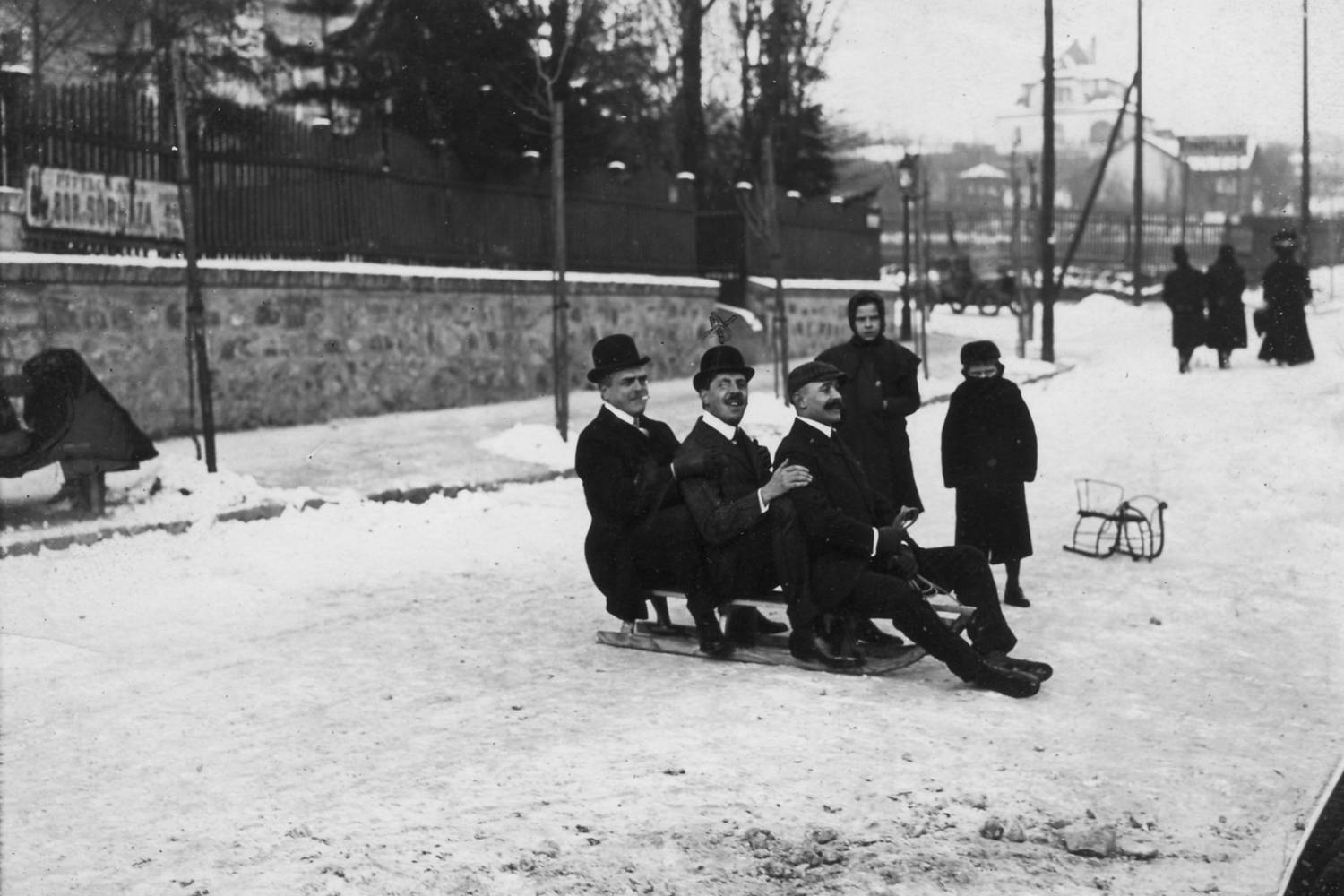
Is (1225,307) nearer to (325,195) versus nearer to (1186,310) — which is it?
(1186,310)

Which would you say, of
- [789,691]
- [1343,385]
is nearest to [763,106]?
[1343,385]

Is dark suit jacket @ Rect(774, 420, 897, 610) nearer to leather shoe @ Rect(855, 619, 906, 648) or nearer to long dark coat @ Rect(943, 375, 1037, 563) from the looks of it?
leather shoe @ Rect(855, 619, 906, 648)

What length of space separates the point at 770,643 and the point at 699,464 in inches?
36.8

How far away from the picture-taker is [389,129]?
1669cm

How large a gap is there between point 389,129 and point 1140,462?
8943 mm

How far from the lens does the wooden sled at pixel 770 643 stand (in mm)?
6508

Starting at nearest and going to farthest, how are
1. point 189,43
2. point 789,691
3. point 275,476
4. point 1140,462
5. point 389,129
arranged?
1. point 789,691
2. point 275,476
3. point 1140,462
4. point 389,129
5. point 189,43

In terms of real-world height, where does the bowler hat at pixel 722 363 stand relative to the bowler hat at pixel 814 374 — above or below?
above

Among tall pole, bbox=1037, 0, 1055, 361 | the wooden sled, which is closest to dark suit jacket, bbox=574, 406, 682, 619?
the wooden sled

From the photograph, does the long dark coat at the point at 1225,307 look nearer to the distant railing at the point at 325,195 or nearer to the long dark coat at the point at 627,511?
the distant railing at the point at 325,195

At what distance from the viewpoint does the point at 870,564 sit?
21.8 feet

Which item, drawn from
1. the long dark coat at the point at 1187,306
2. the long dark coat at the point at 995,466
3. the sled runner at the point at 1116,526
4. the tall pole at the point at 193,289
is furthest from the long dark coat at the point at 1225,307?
the tall pole at the point at 193,289

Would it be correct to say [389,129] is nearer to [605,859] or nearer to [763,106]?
[763,106]

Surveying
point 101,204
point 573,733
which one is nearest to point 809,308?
point 101,204
